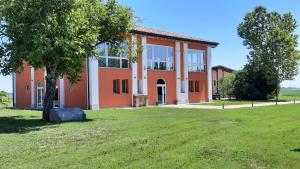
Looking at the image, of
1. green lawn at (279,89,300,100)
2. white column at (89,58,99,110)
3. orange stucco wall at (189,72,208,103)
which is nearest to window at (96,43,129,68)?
white column at (89,58,99,110)

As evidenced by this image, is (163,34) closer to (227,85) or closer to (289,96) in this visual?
(227,85)

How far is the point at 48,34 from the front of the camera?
63.6 ft

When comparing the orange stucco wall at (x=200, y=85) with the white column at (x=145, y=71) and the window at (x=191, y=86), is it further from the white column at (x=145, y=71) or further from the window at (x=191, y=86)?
the white column at (x=145, y=71)

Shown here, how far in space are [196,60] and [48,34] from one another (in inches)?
1105

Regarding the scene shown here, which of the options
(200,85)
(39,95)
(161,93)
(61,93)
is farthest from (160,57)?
(39,95)

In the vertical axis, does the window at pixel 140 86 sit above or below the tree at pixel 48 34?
below

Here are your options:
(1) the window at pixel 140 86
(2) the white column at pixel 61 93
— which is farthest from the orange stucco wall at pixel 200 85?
(2) the white column at pixel 61 93

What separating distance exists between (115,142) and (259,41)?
135 ft

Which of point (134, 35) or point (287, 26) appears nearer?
point (134, 35)

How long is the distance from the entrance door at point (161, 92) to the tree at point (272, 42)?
14921mm

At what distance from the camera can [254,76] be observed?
5159cm

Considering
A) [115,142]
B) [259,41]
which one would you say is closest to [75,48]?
[115,142]

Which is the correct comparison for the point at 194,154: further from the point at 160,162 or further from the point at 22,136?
the point at 22,136

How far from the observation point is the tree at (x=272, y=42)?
4906cm
